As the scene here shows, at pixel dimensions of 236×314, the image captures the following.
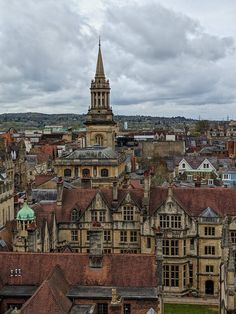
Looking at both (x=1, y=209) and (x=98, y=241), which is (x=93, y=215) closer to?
(x=1, y=209)

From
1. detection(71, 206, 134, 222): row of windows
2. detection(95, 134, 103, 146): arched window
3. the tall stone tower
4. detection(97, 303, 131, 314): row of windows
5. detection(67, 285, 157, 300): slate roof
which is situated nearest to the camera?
detection(67, 285, 157, 300): slate roof

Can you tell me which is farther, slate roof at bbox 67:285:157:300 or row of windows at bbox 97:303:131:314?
row of windows at bbox 97:303:131:314

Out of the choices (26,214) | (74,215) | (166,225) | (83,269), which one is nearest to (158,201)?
(166,225)

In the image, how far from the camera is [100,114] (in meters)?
104

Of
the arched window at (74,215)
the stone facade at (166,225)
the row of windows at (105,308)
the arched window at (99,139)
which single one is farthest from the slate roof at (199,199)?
the arched window at (99,139)

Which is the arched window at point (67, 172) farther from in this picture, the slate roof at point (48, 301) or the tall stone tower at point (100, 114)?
the slate roof at point (48, 301)

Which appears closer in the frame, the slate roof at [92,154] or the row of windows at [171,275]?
the row of windows at [171,275]

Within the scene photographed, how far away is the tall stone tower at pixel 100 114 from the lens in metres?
104

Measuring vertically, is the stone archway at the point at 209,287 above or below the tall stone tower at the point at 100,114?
below

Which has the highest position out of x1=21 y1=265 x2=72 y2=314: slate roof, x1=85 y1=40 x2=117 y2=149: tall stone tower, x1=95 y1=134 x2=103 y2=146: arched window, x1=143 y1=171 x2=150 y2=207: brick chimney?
x1=85 y1=40 x2=117 y2=149: tall stone tower

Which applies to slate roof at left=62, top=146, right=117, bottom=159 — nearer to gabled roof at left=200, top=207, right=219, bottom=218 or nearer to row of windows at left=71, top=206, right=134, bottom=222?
row of windows at left=71, top=206, right=134, bottom=222

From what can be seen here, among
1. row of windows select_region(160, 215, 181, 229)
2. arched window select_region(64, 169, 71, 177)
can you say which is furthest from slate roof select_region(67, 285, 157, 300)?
arched window select_region(64, 169, 71, 177)

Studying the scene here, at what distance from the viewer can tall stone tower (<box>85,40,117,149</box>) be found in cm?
10450

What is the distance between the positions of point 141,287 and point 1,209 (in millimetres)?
29827
